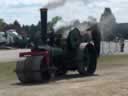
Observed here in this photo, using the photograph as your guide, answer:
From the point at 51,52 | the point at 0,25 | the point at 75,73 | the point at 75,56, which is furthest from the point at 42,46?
the point at 0,25

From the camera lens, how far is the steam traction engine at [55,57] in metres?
21.0

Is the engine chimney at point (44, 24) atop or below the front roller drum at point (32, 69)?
atop

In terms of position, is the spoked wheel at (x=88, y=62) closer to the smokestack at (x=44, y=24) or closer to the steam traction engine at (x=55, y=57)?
the steam traction engine at (x=55, y=57)

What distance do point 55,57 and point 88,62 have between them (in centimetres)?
248

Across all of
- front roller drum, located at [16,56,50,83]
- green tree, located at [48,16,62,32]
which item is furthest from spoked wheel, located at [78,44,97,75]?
front roller drum, located at [16,56,50,83]

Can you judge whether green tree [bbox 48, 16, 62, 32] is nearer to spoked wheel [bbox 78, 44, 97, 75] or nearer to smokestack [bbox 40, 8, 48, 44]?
smokestack [bbox 40, 8, 48, 44]

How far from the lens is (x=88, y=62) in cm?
2414

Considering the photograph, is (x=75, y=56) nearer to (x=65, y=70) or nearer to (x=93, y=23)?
(x=65, y=70)

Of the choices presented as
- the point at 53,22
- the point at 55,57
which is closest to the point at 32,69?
the point at 55,57

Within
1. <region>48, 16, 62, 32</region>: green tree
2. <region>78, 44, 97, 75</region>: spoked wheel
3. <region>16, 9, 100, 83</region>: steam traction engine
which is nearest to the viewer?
<region>16, 9, 100, 83</region>: steam traction engine

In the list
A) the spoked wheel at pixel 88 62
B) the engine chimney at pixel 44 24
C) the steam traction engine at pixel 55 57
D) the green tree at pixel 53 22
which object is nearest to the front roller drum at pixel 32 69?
the steam traction engine at pixel 55 57

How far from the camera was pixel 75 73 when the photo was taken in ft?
83.0

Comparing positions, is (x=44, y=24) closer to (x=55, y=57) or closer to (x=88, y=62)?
(x=55, y=57)

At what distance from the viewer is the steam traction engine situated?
21047mm
